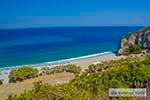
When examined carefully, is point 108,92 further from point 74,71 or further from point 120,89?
point 74,71

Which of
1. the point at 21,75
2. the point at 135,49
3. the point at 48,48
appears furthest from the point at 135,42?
the point at 48,48

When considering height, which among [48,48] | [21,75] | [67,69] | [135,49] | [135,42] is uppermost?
[48,48]

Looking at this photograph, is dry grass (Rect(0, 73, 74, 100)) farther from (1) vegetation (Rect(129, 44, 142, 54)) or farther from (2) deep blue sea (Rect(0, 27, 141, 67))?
(2) deep blue sea (Rect(0, 27, 141, 67))

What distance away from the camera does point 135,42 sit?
36688 millimetres

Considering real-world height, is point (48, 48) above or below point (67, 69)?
above

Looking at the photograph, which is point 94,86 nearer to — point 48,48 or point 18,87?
point 18,87

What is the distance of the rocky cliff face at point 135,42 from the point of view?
3538 cm

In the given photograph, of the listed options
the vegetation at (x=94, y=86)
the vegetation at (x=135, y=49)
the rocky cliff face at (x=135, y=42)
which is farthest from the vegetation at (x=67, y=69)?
the vegetation at (x=94, y=86)

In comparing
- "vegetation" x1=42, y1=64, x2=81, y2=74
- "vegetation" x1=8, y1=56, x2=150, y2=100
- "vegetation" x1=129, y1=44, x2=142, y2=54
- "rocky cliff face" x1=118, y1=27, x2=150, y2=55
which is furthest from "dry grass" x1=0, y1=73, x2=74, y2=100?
"rocky cliff face" x1=118, y1=27, x2=150, y2=55

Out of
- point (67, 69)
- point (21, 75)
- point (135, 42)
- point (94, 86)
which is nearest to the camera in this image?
point (94, 86)

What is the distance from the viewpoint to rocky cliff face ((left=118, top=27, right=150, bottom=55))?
1393 inches

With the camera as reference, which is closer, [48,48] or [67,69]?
[67,69]

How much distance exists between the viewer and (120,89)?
9070 millimetres

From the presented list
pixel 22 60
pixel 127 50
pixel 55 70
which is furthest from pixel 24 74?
pixel 22 60
